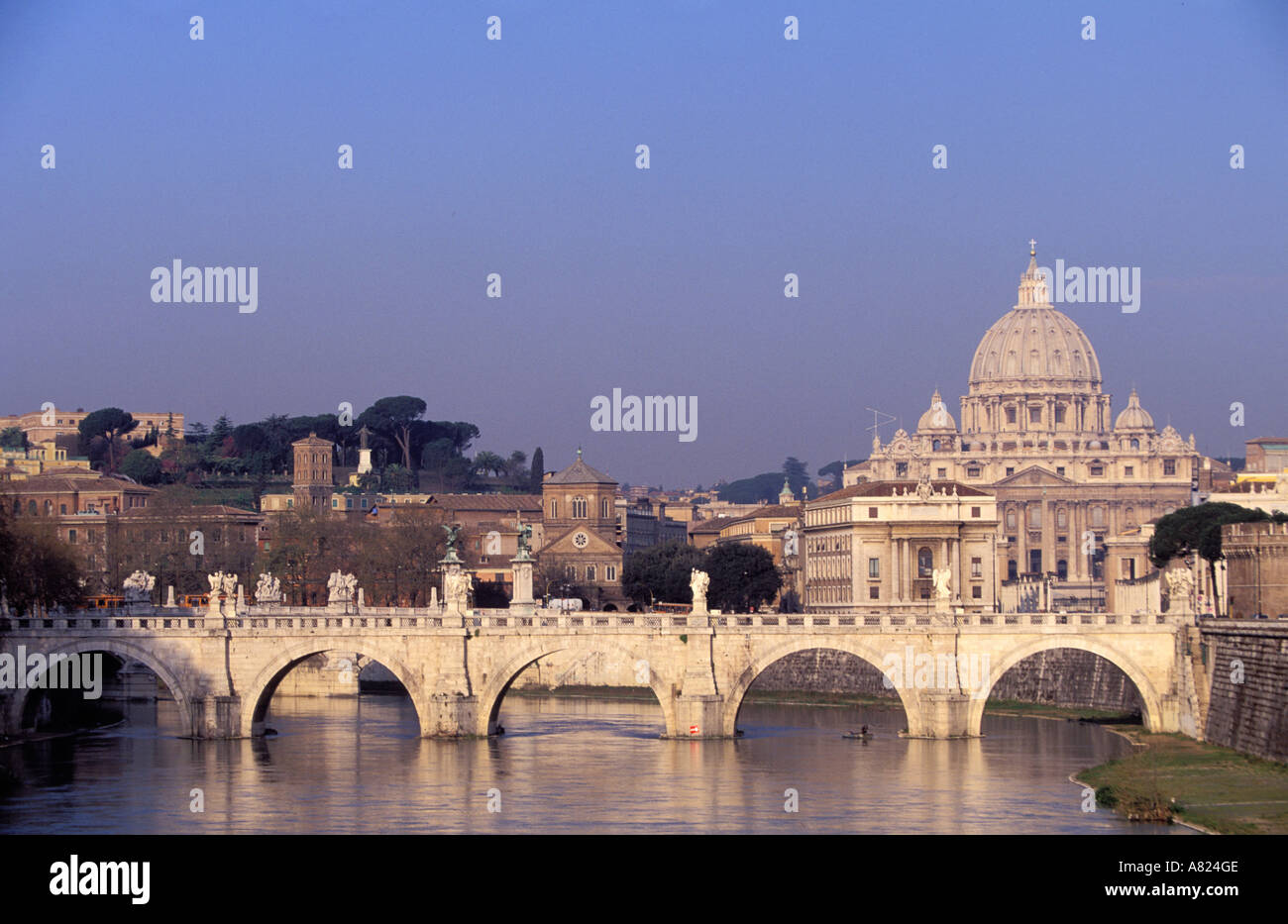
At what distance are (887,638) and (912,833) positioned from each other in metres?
18.6

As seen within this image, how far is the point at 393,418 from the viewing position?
198 m

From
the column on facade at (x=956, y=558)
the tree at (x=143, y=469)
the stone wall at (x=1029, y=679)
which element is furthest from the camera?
the tree at (x=143, y=469)

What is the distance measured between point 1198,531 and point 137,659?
161ft

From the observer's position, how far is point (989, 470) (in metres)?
197

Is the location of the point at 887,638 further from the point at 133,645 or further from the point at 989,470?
the point at 989,470

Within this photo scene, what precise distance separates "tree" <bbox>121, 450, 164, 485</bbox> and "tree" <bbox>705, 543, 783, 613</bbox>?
68.9m

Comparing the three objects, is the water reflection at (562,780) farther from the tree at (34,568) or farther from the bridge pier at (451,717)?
the tree at (34,568)

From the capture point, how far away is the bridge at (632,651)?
6475cm

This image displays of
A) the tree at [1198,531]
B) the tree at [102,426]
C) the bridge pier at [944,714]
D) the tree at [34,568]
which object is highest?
the tree at [102,426]

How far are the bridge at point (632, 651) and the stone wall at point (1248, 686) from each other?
10.4 feet

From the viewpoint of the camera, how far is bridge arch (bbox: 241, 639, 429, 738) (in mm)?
66562

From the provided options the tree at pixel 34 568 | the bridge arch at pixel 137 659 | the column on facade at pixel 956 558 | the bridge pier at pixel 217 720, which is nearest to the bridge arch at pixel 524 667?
the bridge pier at pixel 217 720
